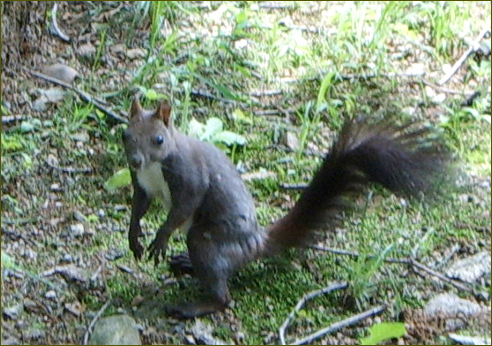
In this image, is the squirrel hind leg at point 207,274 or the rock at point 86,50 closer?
the squirrel hind leg at point 207,274

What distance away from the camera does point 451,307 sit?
3891 mm

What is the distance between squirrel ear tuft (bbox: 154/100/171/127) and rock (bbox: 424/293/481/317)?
1.09 m

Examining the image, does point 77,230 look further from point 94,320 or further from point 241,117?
point 241,117

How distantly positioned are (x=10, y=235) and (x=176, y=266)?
0.65 metres

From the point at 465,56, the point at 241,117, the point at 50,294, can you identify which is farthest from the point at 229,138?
the point at 465,56

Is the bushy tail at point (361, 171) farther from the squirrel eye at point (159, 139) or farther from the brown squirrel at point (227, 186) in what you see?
the squirrel eye at point (159, 139)

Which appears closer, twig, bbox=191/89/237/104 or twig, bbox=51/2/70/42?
twig, bbox=191/89/237/104

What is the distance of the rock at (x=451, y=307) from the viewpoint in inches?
153

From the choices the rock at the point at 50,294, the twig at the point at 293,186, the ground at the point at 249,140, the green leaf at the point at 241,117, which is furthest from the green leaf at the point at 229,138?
the rock at the point at 50,294

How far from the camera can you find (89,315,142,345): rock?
363 cm

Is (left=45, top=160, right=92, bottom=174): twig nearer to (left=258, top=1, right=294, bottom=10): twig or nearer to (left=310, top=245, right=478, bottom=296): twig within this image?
(left=310, top=245, right=478, bottom=296): twig

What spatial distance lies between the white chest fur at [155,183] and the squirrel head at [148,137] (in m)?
0.07

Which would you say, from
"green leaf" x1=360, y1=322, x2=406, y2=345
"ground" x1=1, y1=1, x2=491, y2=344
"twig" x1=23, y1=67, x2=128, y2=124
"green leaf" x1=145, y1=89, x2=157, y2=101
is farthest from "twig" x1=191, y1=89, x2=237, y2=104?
"green leaf" x1=360, y1=322, x2=406, y2=345

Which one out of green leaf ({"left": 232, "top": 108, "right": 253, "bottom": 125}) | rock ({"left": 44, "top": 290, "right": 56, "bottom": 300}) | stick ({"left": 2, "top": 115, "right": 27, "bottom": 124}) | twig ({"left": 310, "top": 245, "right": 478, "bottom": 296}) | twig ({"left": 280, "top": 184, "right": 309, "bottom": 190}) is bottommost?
rock ({"left": 44, "top": 290, "right": 56, "bottom": 300})
